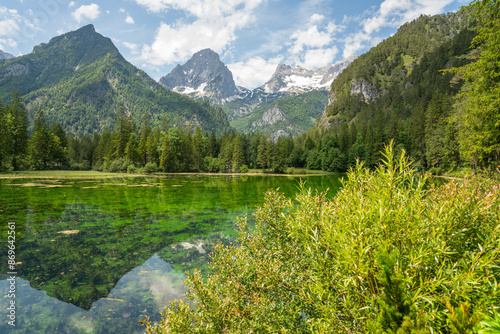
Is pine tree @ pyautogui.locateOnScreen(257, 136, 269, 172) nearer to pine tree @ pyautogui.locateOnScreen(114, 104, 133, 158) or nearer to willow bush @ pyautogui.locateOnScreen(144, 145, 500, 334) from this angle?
pine tree @ pyautogui.locateOnScreen(114, 104, 133, 158)

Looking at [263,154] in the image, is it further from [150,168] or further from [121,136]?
[121,136]

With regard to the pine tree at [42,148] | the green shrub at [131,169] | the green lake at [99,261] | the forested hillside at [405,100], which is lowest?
the green lake at [99,261]

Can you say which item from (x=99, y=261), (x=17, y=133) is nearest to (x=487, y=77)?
(x=99, y=261)

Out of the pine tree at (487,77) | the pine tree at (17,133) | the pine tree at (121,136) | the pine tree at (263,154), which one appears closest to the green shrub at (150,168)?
the pine tree at (121,136)

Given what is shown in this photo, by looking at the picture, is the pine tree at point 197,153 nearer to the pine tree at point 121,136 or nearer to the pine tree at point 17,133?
the pine tree at point 121,136

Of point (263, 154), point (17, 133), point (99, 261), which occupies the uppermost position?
point (17, 133)

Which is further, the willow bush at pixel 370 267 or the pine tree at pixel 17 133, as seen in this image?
the pine tree at pixel 17 133

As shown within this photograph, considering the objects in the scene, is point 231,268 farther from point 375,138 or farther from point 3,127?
point 375,138

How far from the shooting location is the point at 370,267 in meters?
3.20

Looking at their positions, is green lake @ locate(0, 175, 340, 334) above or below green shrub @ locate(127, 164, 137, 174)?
below

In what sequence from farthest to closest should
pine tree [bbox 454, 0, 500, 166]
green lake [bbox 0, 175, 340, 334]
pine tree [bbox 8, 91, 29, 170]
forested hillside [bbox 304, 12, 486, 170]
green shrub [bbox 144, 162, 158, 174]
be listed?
forested hillside [bbox 304, 12, 486, 170] → green shrub [bbox 144, 162, 158, 174] → pine tree [bbox 8, 91, 29, 170] → pine tree [bbox 454, 0, 500, 166] → green lake [bbox 0, 175, 340, 334]

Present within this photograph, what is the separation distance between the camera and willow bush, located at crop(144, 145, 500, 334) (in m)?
2.63

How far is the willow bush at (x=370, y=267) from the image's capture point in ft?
8.63

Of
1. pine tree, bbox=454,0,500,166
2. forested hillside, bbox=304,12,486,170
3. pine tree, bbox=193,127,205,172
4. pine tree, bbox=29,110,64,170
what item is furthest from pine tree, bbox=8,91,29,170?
forested hillside, bbox=304,12,486,170
